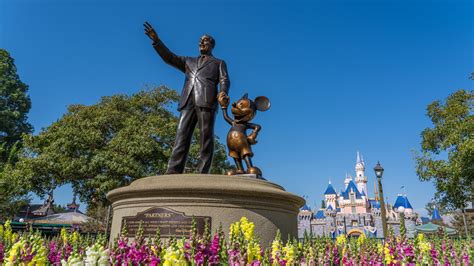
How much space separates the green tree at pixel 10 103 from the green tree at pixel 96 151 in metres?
11.9

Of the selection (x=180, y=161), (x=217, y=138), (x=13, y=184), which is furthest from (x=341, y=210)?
(x=180, y=161)

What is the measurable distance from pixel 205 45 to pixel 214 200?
4.22 metres

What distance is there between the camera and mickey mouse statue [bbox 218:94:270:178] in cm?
827

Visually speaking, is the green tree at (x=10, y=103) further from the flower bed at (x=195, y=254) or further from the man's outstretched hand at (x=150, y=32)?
the flower bed at (x=195, y=254)

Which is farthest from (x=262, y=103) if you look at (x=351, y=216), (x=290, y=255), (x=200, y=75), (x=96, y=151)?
(x=351, y=216)

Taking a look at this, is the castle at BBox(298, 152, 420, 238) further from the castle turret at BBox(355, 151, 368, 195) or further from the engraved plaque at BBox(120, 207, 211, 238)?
the engraved plaque at BBox(120, 207, 211, 238)

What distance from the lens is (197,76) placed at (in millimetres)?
8328

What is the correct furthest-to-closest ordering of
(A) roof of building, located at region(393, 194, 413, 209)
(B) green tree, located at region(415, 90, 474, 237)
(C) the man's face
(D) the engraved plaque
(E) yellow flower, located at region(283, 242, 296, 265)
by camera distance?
(A) roof of building, located at region(393, 194, 413, 209) < (B) green tree, located at region(415, 90, 474, 237) < (C) the man's face < (D) the engraved plaque < (E) yellow flower, located at region(283, 242, 296, 265)

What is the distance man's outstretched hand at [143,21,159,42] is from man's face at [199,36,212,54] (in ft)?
3.60

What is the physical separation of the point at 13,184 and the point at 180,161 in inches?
639

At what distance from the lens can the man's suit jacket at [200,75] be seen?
812cm

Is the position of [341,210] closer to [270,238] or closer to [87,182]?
[87,182]

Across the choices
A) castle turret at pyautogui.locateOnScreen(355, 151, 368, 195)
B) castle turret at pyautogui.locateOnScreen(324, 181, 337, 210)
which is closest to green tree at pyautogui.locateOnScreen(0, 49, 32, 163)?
castle turret at pyautogui.locateOnScreen(324, 181, 337, 210)

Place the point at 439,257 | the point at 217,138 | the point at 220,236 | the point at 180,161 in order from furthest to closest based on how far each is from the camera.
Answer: the point at 217,138 < the point at 180,161 < the point at 439,257 < the point at 220,236
